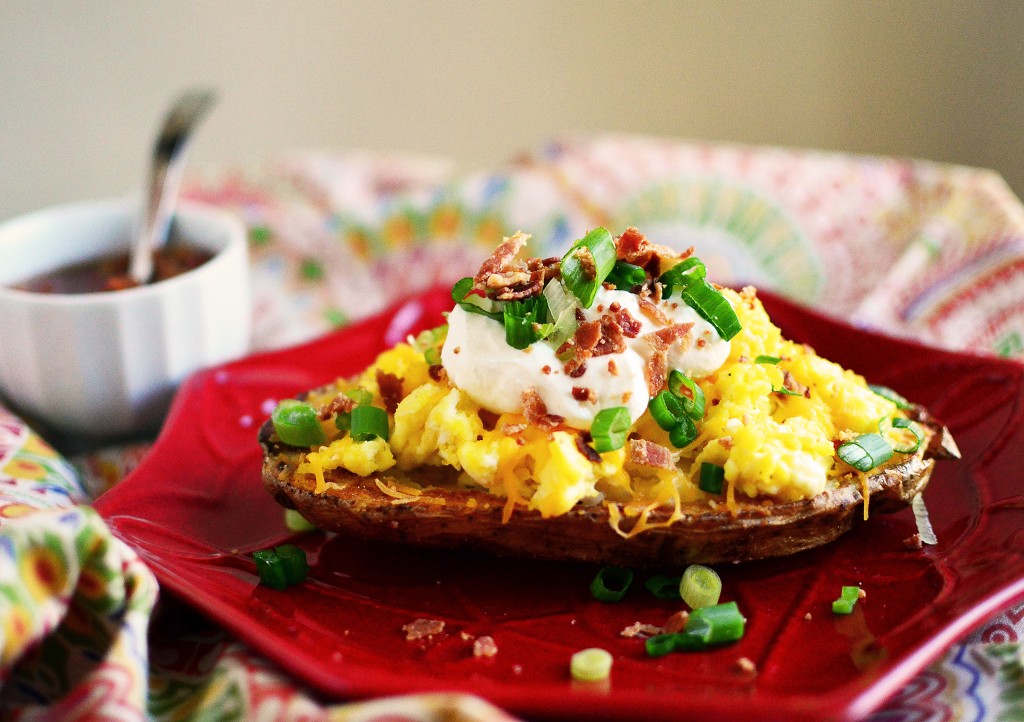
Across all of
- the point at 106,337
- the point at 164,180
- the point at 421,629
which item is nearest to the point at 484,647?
the point at 421,629

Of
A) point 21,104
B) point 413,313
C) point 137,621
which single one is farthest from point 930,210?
point 21,104

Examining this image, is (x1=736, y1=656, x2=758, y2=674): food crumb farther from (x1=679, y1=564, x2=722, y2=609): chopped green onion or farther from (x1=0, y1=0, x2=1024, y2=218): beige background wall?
(x1=0, y1=0, x2=1024, y2=218): beige background wall

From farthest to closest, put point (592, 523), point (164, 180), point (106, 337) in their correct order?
point (164, 180)
point (106, 337)
point (592, 523)

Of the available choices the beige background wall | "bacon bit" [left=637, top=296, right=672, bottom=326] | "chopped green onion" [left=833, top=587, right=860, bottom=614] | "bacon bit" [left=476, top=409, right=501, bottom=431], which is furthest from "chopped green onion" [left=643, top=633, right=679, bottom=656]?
the beige background wall

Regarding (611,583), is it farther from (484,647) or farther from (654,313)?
(654,313)

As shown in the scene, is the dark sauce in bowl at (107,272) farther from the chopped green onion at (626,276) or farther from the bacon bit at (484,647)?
the bacon bit at (484,647)
